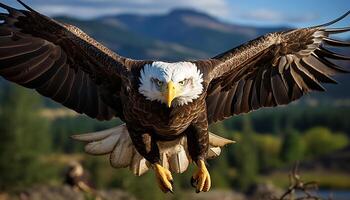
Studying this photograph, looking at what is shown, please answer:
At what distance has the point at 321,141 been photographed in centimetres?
7850

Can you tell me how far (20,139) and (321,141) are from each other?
51388 millimetres

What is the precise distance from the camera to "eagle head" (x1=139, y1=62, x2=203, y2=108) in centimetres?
424

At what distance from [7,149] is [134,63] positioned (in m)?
27.2

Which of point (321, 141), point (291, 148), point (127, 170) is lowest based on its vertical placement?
point (321, 141)

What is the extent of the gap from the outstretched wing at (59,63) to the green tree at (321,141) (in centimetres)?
7168

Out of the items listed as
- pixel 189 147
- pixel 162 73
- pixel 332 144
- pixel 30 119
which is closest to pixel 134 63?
pixel 162 73

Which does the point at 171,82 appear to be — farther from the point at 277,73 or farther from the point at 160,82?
the point at 277,73

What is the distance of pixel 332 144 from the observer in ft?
249

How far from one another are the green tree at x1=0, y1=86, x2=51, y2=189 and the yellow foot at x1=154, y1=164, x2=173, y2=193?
2372 centimetres

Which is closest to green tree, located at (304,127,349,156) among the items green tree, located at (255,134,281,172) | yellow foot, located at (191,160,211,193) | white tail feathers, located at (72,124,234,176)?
green tree, located at (255,134,281,172)

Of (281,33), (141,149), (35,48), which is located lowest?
(141,149)

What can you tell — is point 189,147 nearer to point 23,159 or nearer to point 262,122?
point 23,159

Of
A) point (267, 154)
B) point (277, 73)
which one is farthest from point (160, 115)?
point (267, 154)

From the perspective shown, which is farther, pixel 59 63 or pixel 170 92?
pixel 59 63
